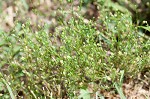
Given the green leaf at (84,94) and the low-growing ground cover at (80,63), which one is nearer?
the low-growing ground cover at (80,63)

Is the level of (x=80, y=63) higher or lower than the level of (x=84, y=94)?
higher

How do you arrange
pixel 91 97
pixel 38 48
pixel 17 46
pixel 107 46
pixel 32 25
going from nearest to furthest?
pixel 38 48 → pixel 91 97 → pixel 107 46 → pixel 17 46 → pixel 32 25

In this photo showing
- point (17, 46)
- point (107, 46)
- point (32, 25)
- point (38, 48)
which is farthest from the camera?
point (32, 25)

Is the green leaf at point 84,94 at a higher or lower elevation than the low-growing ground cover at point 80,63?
lower

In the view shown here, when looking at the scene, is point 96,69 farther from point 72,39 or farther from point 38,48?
point 38,48

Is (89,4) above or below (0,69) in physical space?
above

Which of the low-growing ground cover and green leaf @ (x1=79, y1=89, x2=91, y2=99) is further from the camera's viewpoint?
green leaf @ (x1=79, y1=89, x2=91, y2=99)

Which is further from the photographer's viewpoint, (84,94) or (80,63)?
(84,94)

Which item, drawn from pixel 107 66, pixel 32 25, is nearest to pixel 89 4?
pixel 32 25
